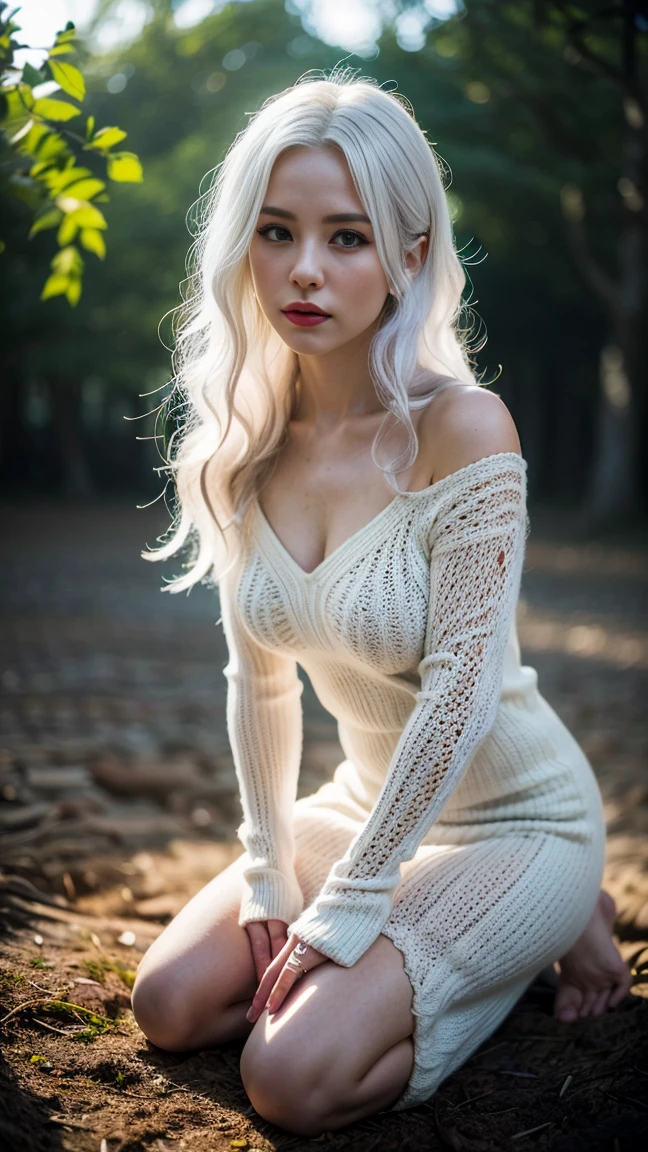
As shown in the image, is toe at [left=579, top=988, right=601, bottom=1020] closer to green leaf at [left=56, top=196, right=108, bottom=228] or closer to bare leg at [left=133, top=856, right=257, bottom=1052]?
bare leg at [left=133, top=856, right=257, bottom=1052]

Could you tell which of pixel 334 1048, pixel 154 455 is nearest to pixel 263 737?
pixel 334 1048

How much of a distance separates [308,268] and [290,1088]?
152 cm

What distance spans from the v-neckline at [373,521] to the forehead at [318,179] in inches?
21.3

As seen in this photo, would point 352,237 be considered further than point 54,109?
No

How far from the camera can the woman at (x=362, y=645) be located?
6.59 feet

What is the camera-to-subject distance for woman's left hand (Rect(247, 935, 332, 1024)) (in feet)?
6.56

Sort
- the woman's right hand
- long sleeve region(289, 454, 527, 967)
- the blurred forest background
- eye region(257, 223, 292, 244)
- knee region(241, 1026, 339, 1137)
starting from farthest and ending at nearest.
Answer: the blurred forest background < the woman's right hand < eye region(257, 223, 292, 244) < long sleeve region(289, 454, 527, 967) < knee region(241, 1026, 339, 1137)

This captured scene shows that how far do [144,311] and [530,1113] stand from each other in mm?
16665

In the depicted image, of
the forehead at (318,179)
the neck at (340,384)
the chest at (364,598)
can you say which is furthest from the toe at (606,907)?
the forehead at (318,179)

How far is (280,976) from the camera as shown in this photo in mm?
2006

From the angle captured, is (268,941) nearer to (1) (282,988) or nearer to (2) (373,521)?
(1) (282,988)

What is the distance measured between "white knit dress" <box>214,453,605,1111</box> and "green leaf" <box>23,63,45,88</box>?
3.52 ft

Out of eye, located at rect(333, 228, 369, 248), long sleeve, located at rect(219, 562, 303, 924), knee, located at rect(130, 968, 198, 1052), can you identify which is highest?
eye, located at rect(333, 228, 369, 248)

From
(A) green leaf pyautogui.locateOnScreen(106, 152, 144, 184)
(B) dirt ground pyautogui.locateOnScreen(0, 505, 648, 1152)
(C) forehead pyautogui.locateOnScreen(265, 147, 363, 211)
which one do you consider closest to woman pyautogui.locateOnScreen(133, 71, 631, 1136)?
(C) forehead pyautogui.locateOnScreen(265, 147, 363, 211)
